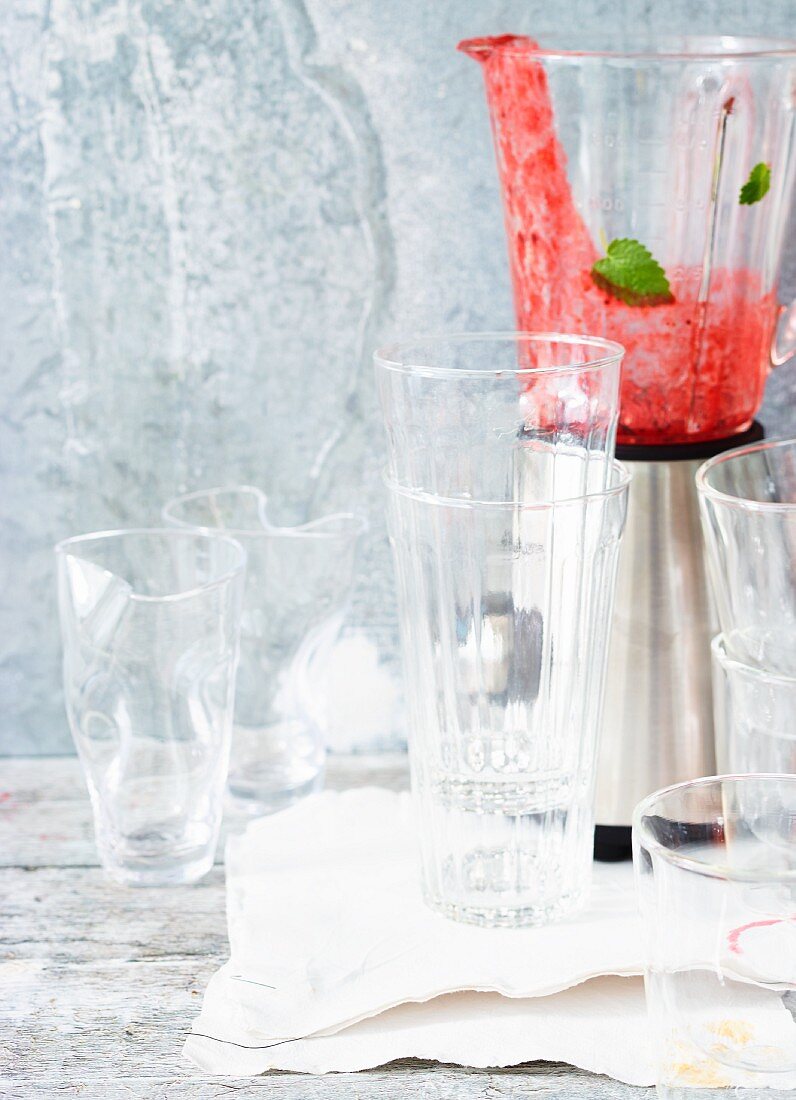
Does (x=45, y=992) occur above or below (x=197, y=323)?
below

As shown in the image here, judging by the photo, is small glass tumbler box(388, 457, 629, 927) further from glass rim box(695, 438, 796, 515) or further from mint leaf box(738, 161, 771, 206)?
mint leaf box(738, 161, 771, 206)

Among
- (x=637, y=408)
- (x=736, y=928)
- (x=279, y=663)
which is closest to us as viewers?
(x=736, y=928)

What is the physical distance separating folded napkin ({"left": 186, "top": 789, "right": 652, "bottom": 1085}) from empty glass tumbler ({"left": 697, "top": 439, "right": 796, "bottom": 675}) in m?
0.14

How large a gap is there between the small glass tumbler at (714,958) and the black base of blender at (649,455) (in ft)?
0.64

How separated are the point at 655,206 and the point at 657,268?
29 mm

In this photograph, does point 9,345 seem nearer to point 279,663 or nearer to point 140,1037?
point 279,663

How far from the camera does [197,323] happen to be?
82cm

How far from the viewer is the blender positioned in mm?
624

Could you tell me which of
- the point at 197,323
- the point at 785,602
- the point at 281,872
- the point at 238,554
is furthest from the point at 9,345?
the point at 785,602

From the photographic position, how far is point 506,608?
62cm

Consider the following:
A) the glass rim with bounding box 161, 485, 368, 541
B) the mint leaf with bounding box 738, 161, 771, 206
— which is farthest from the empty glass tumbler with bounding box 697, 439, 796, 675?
the glass rim with bounding box 161, 485, 368, 541

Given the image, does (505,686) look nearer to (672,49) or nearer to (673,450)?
(673,450)

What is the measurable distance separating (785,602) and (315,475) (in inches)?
12.6

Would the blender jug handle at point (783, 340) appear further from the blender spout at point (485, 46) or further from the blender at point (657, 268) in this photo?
the blender spout at point (485, 46)
